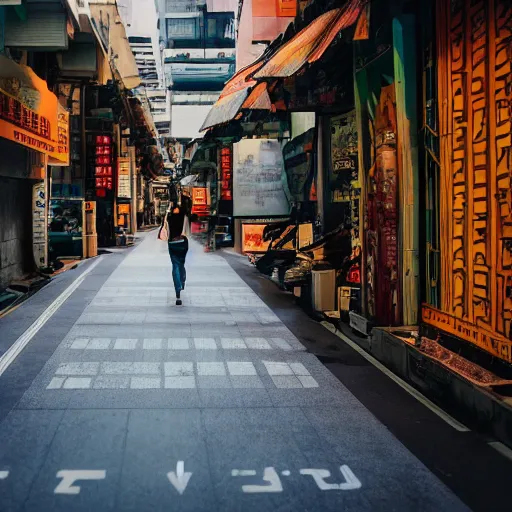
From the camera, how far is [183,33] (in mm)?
77125

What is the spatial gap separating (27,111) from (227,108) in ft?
14.2

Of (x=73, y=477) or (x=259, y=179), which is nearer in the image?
(x=73, y=477)

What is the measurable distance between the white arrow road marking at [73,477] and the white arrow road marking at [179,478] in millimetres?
462

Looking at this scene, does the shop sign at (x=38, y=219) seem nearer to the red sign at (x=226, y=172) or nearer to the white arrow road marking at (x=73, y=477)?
the red sign at (x=226, y=172)

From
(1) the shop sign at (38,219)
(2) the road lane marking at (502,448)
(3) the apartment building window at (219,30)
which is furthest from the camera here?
(3) the apartment building window at (219,30)

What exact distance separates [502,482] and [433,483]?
0.49m

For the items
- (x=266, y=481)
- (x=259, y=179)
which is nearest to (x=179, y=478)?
(x=266, y=481)

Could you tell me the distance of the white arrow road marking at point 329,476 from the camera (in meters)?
4.39

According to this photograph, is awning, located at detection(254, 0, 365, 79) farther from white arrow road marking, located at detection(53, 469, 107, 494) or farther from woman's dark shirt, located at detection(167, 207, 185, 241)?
white arrow road marking, located at detection(53, 469, 107, 494)

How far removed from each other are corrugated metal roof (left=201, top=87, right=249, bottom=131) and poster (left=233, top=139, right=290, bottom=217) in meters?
8.78

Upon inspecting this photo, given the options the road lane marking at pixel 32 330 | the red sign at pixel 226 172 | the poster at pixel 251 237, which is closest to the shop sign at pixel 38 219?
the road lane marking at pixel 32 330

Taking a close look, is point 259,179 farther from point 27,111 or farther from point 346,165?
point 27,111

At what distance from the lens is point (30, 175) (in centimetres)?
1678

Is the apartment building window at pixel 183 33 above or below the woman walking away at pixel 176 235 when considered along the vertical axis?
above
